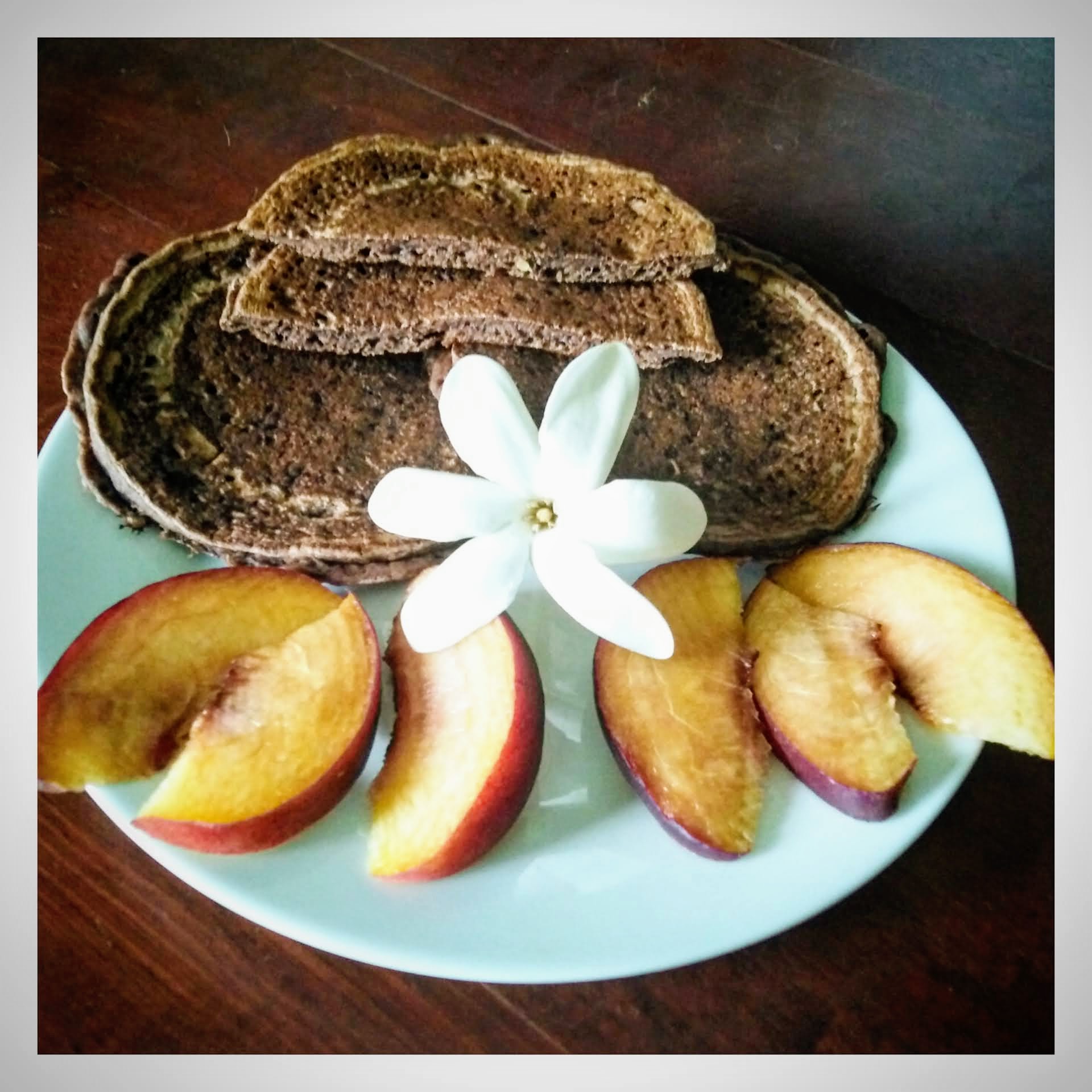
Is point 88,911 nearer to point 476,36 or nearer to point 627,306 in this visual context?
point 627,306

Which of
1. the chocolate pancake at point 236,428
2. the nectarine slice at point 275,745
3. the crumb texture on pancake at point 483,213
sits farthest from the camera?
the crumb texture on pancake at point 483,213

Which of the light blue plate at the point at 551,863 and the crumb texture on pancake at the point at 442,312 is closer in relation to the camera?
the light blue plate at the point at 551,863

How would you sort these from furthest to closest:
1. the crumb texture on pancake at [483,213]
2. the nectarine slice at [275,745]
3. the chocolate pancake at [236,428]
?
the crumb texture on pancake at [483,213] → the chocolate pancake at [236,428] → the nectarine slice at [275,745]

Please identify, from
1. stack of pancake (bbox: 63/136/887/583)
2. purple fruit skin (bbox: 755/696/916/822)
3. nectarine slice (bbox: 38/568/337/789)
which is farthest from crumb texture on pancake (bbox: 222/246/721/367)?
purple fruit skin (bbox: 755/696/916/822)

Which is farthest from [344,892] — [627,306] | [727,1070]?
[627,306]

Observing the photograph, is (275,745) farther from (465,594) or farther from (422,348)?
(422,348)

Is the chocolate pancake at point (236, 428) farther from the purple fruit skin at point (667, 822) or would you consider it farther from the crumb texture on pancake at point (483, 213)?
the purple fruit skin at point (667, 822)

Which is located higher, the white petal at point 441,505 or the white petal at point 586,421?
the white petal at point 586,421

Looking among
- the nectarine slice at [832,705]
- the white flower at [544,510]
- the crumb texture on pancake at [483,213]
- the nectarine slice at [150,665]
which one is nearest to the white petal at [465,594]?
the white flower at [544,510]
